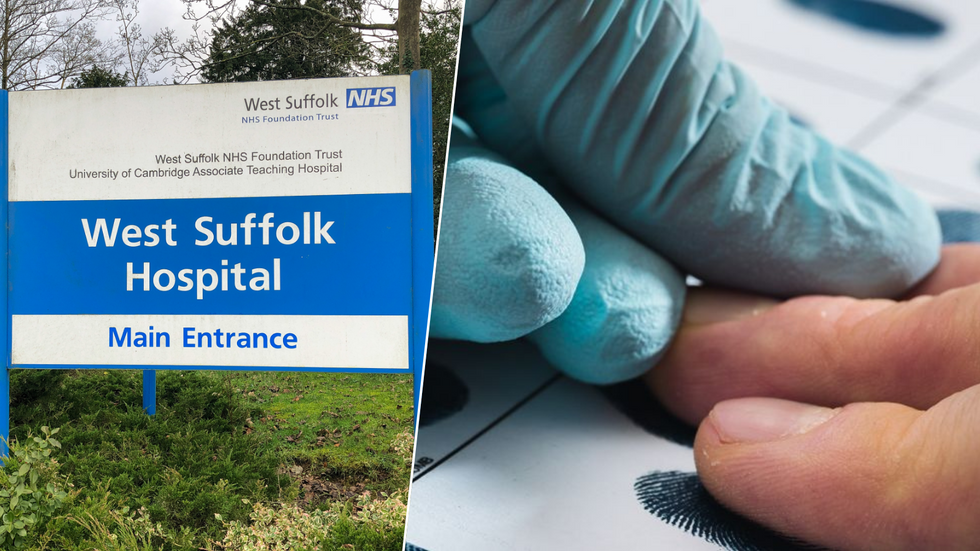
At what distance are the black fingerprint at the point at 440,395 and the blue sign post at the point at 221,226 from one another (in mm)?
319

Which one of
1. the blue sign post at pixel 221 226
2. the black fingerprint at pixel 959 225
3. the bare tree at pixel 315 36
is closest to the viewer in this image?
the black fingerprint at pixel 959 225

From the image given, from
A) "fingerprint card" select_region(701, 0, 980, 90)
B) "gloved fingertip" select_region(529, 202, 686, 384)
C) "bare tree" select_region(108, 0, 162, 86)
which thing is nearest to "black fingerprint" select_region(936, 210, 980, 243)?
"fingerprint card" select_region(701, 0, 980, 90)

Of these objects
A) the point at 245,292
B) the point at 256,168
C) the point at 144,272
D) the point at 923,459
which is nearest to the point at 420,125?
the point at 256,168

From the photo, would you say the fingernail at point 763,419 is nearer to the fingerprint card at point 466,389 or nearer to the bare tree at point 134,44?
the fingerprint card at point 466,389

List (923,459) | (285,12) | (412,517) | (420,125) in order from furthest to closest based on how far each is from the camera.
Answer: (285,12) < (420,125) < (412,517) < (923,459)

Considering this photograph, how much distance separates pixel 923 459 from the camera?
1.51ft

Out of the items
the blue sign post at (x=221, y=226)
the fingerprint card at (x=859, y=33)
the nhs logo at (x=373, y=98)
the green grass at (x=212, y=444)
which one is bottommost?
the green grass at (x=212, y=444)

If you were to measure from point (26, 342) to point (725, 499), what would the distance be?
1067 millimetres

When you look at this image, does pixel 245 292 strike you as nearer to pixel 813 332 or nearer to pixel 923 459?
pixel 813 332

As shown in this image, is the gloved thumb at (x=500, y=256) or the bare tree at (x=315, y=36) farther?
the bare tree at (x=315, y=36)

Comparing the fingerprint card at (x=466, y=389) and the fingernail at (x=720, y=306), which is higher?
the fingernail at (x=720, y=306)

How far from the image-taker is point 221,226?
1.12 meters

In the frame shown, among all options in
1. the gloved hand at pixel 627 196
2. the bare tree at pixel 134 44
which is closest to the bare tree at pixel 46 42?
the bare tree at pixel 134 44

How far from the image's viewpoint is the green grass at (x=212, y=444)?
1.11 metres
